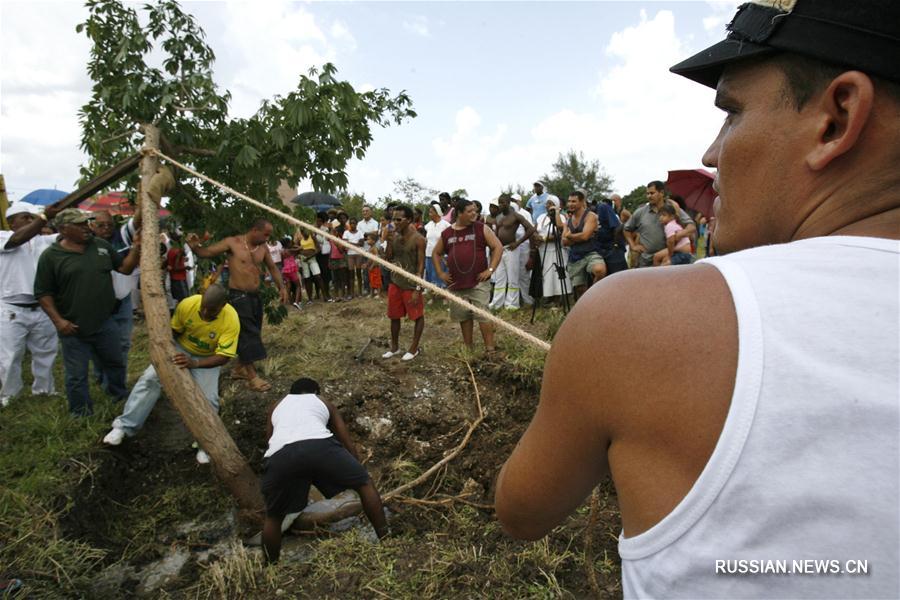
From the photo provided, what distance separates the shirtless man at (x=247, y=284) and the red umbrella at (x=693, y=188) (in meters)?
7.29

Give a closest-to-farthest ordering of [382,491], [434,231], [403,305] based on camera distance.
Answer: [382,491], [403,305], [434,231]

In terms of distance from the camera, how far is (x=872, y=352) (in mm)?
568

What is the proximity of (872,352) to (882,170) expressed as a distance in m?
0.30

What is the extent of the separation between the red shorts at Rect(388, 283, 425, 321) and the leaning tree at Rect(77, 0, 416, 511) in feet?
7.47

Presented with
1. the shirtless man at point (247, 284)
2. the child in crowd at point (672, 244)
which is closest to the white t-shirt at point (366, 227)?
the shirtless man at point (247, 284)

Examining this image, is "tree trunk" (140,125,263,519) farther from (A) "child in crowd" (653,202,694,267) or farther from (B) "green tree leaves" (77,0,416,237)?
(A) "child in crowd" (653,202,694,267)

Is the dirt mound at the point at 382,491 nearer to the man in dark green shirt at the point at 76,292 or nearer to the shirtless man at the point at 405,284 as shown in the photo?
the shirtless man at the point at 405,284

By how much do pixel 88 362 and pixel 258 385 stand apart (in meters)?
1.69

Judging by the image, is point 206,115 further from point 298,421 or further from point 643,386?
point 643,386

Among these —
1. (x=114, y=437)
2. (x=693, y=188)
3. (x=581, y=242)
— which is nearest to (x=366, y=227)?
(x=581, y=242)

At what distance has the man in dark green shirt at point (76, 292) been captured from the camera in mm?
5215

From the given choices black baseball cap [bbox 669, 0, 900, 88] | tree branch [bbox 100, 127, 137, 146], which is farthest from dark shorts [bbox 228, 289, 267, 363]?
black baseball cap [bbox 669, 0, 900, 88]

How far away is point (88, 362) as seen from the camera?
5426 mm

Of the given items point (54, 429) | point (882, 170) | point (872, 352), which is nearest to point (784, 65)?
point (882, 170)
